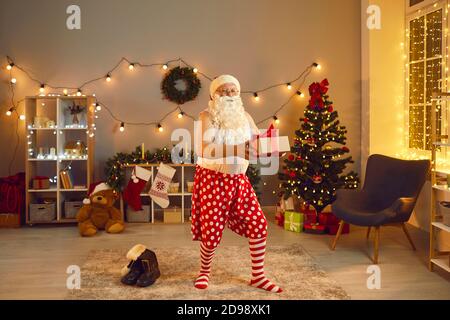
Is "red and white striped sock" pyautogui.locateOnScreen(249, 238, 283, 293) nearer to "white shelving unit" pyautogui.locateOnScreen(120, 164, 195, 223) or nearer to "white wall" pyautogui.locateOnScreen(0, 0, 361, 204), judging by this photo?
"white shelving unit" pyautogui.locateOnScreen(120, 164, 195, 223)

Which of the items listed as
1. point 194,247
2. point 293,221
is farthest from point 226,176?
point 293,221

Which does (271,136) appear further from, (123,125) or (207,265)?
(123,125)

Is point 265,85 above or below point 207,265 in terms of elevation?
above

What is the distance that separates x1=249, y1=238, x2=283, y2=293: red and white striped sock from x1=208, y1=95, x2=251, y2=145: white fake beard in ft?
2.28

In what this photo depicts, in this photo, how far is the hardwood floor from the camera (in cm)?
367

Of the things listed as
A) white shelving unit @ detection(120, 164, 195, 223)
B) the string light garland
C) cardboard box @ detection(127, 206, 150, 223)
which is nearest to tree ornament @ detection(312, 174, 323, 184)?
the string light garland

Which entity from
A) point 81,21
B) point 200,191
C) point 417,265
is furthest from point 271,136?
point 81,21

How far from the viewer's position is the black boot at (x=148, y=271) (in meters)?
3.68

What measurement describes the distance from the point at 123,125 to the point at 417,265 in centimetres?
363

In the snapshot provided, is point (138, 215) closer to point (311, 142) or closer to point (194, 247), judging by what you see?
point (194, 247)

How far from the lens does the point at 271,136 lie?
147 inches

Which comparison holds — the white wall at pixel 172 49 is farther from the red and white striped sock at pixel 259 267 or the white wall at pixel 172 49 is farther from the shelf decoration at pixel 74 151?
the red and white striped sock at pixel 259 267
